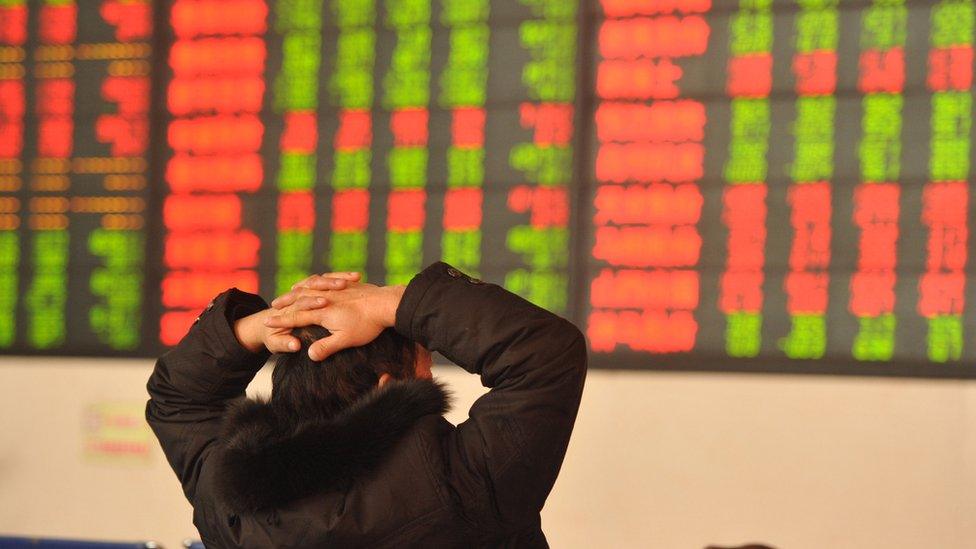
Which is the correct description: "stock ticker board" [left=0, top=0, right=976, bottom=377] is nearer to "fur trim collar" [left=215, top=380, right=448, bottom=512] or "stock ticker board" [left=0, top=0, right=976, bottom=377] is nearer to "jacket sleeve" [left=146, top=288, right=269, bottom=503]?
"jacket sleeve" [left=146, top=288, right=269, bottom=503]

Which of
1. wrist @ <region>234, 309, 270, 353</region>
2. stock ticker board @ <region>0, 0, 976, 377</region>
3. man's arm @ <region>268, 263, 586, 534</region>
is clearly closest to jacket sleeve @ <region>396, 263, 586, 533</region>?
man's arm @ <region>268, 263, 586, 534</region>

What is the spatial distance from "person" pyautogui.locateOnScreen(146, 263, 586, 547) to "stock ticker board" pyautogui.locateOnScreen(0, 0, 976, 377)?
160 centimetres

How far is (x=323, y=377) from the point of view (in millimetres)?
1106

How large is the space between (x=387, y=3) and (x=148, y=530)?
59.9 inches

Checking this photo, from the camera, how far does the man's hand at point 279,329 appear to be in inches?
44.1

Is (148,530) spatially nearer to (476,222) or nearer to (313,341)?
(476,222)

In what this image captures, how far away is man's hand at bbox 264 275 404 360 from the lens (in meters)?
1.09

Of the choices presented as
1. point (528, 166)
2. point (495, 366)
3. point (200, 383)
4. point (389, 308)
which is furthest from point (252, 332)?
point (528, 166)

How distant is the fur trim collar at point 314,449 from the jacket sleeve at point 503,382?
6 centimetres

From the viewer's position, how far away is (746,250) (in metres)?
2.61

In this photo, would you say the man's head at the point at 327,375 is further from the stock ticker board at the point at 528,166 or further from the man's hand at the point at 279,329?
the stock ticker board at the point at 528,166

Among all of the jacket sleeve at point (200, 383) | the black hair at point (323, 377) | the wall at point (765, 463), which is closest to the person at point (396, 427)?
the black hair at point (323, 377)

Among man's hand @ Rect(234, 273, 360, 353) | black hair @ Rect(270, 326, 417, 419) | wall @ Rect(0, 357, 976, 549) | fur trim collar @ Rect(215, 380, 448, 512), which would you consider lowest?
wall @ Rect(0, 357, 976, 549)

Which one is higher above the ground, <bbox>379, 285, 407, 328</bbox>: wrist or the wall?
<bbox>379, 285, 407, 328</bbox>: wrist
